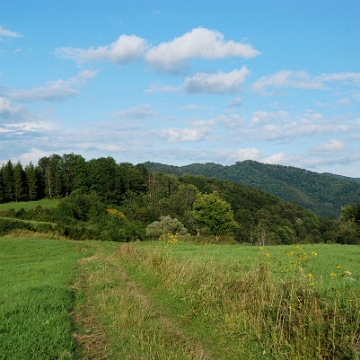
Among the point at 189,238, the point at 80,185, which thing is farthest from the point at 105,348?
the point at 80,185

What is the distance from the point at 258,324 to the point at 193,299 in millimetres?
2392

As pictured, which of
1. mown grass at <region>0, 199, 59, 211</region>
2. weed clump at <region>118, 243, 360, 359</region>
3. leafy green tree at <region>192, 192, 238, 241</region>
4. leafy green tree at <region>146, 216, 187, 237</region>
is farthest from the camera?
mown grass at <region>0, 199, 59, 211</region>

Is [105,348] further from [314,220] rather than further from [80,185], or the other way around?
[314,220]

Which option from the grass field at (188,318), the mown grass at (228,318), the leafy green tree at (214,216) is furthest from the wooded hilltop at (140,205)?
the mown grass at (228,318)

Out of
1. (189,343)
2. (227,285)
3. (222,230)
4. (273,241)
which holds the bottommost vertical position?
(273,241)

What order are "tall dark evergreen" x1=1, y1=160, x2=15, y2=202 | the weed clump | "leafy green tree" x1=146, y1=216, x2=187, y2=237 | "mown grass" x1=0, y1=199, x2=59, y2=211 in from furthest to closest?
"tall dark evergreen" x1=1, y1=160, x2=15, y2=202, "mown grass" x1=0, y1=199, x2=59, y2=211, "leafy green tree" x1=146, y1=216, x2=187, y2=237, the weed clump

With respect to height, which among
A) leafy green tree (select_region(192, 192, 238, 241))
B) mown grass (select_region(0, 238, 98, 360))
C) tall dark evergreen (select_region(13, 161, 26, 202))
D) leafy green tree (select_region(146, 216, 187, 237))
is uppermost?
tall dark evergreen (select_region(13, 161, 26, 202))

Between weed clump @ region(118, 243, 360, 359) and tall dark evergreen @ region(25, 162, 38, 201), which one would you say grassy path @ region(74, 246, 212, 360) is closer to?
weed clump @ region(118, 243, 360, 359)

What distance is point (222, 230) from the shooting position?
152ft

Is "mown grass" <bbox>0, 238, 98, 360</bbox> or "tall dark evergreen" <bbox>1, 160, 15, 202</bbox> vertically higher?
"tall dark evergreen" <bbox>1, 160, 15, 202</bbox>

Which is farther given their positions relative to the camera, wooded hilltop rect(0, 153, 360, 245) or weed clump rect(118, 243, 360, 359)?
wooded hilltop rect(0, 153, 360, 245)

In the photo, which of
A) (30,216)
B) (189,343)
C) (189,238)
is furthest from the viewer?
(30,216)

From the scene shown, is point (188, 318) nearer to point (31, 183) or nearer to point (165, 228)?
point (165, 228)

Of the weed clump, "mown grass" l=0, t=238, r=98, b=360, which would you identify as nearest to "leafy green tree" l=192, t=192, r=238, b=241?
"mown grass" l=0, t=238, r=98, b=360
